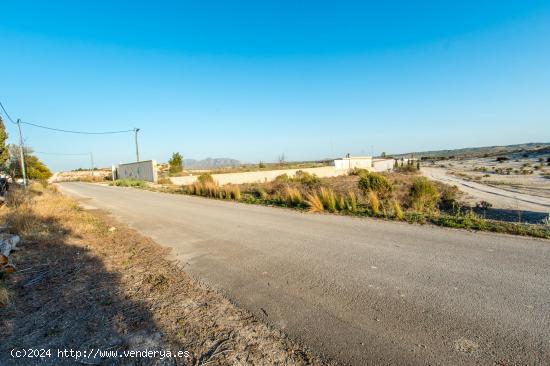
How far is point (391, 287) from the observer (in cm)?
402

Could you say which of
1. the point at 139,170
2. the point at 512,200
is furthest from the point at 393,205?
the point at 139,170

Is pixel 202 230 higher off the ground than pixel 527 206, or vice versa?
pixel 202 230

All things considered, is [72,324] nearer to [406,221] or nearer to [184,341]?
[184,341]

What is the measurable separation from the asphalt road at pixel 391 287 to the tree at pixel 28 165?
130ft

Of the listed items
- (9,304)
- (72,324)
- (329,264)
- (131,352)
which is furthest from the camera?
(329,264)

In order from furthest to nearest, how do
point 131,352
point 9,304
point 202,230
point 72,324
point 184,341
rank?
point 202,230
point 9,304
point 72,324
point 184,341
point 131,352

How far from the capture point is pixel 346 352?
106 inches

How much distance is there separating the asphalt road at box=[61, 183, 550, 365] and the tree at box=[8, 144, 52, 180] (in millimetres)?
39680

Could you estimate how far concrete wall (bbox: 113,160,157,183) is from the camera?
3738cm

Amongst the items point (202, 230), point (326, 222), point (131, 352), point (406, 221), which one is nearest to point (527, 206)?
point (406, 221)

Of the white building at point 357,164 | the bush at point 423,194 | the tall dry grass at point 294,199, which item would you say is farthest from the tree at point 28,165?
the white building at point 357,164

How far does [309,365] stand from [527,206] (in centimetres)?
1747

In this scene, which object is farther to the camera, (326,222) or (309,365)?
(326,222)

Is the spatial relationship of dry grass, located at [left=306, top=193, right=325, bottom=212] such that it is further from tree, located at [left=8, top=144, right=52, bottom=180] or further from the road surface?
tree, located at [left=8, top=144, right=52, bottom=180]
